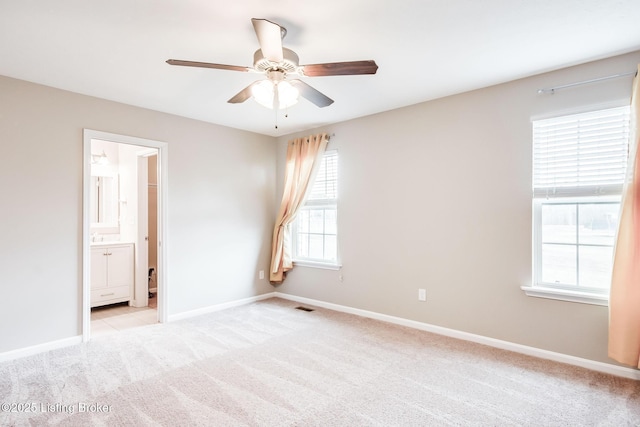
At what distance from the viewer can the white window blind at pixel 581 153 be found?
256cm

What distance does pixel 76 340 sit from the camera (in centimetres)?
322

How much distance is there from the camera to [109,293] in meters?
4.57

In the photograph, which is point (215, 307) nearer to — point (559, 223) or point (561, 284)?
point (561, 284)

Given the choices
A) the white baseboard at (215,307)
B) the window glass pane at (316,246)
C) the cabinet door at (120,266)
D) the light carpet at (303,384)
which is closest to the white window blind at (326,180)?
the window glass pane at (316,246)

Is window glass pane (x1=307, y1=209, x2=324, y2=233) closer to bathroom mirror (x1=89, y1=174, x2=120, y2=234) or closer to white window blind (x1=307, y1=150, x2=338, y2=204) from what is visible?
white window blind (x1=307, y1=150, x2=338, y2=204)

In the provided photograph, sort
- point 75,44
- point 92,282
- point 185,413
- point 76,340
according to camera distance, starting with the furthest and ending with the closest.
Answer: point 92,282, point 76,340, point 75,44, point 185,413

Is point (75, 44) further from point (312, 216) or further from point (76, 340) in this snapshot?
point (312, 216)

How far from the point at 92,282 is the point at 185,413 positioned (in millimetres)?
3146

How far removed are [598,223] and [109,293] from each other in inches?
214

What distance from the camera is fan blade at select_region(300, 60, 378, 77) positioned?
6.44ft

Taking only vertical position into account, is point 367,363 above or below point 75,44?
below

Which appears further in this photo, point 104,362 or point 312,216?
point 312,216

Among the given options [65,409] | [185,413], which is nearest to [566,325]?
[185,413]

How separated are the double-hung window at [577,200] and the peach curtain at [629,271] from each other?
6.4 inches
